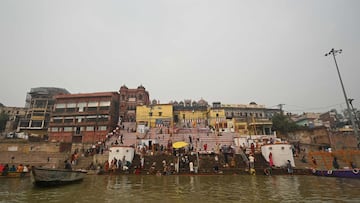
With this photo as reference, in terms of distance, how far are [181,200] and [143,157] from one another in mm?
16736

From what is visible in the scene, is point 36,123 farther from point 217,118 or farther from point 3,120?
point 217,118

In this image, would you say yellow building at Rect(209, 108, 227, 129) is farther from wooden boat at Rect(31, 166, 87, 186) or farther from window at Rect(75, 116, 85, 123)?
wooden boat at Rect(31, 166, 87, 186)

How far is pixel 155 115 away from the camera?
48312mm

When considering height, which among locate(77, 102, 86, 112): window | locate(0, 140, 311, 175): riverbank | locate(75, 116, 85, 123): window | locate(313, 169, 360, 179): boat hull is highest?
locate(77, 102, 86, 112): window

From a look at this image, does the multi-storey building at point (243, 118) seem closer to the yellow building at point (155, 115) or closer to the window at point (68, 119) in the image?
the yellow building at point (155, 115)

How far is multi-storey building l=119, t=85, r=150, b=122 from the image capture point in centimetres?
4891

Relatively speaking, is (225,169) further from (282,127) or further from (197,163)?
(282,127)

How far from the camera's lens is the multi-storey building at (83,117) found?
44219 millimetres

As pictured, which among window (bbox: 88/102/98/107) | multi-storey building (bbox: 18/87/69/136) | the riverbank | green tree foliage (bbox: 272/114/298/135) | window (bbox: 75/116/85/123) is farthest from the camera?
multi-storey building (bbox: 18/87/69/136)

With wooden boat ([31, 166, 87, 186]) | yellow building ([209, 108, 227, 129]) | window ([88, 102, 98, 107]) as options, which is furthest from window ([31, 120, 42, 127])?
wooden boat ([31, 166, 87, 186])

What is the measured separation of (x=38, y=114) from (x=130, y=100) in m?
23.7

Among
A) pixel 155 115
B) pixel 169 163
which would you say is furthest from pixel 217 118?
pixel 169 163

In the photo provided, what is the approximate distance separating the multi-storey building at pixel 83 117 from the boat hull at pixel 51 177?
96.0ft

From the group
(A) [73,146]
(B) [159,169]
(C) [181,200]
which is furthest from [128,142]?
(C) [181,200]
